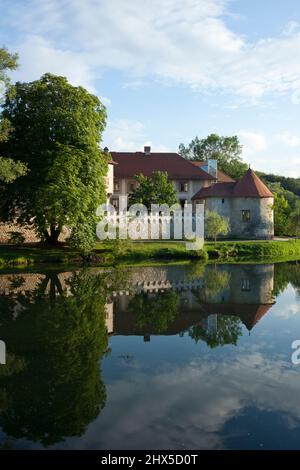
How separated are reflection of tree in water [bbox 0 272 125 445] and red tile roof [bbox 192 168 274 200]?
27477 mm

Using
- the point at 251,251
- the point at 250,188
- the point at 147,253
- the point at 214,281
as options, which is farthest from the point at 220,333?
the point at 250,188

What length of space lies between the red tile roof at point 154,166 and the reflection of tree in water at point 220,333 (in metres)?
37.0

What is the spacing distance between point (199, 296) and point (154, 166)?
35219mm

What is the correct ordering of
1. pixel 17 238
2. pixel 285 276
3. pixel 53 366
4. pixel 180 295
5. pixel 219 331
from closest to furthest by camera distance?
1. pixel 53 366
2. pixel 219 331
3. pixel 180 295
4. pixel 285 276
5. pixel 17 238

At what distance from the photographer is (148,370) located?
8859 millimetres

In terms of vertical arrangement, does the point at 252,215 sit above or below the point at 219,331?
above

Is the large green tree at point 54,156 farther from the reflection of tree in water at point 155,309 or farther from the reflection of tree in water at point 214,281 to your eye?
the reflection of tree in water at point 155,309

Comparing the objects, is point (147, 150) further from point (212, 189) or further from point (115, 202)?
point (212, 189)

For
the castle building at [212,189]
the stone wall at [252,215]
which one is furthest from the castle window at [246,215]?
the stone wall at [252,215]

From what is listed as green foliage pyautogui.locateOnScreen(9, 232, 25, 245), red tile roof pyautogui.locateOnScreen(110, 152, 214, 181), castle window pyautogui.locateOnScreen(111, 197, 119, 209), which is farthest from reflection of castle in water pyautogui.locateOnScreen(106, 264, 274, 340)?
red tile roof pyautogui.locateOnScreen(110, 152, 214, 181)

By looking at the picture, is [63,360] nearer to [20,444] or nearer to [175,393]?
[175,393]

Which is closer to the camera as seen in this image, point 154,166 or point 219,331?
point 219,331

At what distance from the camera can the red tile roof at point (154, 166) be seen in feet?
161

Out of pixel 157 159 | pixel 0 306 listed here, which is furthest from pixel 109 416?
pixel 157 159
